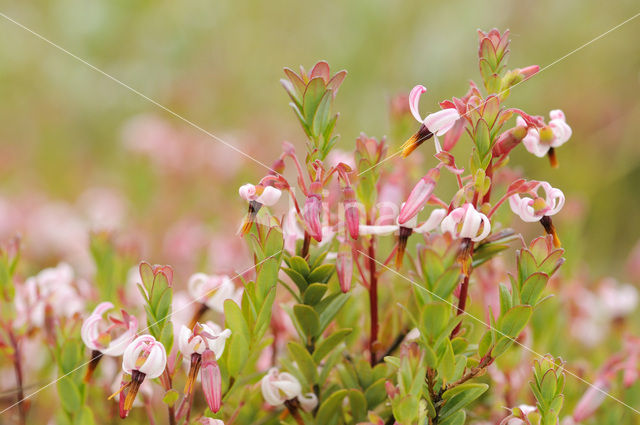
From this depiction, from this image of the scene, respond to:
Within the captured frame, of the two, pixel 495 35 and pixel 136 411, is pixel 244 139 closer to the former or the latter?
pixel 136 411

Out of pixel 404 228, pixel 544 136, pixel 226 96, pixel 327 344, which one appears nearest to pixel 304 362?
pixel 327 344

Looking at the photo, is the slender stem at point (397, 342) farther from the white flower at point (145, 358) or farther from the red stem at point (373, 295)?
the white flower at point (145, 358)

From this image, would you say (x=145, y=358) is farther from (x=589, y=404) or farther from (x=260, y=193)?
(x=589, y=404)

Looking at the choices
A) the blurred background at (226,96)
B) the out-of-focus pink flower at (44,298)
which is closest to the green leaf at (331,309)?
the out-of-focus pink flower at (44,298)

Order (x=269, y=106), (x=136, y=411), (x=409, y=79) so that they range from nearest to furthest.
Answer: (x=136, y=411) < (x=409, y=79) < (x=269, y=106)

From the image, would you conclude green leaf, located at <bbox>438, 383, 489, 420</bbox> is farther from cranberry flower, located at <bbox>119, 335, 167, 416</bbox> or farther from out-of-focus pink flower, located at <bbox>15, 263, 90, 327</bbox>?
out-of-focus pink flower, located at <bbox>15, 263, 90, 327</bbox>

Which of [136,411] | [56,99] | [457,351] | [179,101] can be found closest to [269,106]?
[179,101]
